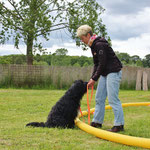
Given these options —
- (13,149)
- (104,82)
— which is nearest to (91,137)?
(104,82)

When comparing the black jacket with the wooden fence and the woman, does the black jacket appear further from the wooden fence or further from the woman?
the wooden fence

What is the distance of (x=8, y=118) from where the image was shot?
19.6 ft

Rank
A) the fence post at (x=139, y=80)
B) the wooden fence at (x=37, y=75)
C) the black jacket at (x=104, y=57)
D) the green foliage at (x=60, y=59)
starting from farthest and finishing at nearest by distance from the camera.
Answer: the green foliage at (x=60, y=59)
the fence post at (x=139, y=80)
the wooden fence at (x=37, y=75)
the black jacket at (x=104, y=57)

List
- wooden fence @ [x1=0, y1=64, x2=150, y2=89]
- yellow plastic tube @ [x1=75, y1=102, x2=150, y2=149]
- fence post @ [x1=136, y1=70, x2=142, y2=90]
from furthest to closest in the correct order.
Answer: fence post @ [x1=136, y1=70, x2=142, y2=90] → wooden fence @ [x1=0, y1=64, x2=150, y2=89] → yellow plastic tube @ [x1=75, y1=102, x2=150, y2=149]

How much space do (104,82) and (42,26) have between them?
486 inches

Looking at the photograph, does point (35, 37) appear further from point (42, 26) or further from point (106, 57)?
point (106, 57)

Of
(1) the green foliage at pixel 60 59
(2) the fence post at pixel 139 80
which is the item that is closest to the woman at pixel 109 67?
(1) the green foliage at pixel 60 59

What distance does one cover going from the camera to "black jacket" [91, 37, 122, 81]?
4293 millimetres

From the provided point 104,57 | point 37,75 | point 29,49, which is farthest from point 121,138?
point 29,49

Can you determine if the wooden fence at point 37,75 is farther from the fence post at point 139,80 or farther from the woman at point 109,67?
the woman at point 109,67

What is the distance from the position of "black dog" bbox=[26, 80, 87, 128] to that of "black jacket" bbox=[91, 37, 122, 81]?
48 cm

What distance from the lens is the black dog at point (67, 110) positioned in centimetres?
466

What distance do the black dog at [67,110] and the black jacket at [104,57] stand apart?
19.1 inches

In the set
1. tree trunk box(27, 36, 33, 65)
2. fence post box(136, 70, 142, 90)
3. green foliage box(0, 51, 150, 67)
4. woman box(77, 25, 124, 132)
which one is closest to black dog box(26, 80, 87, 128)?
woman box(77, 25, 124, 132)
